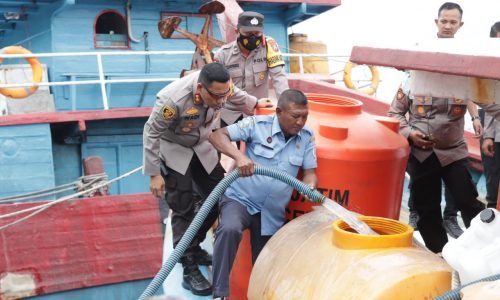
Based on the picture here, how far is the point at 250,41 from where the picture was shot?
504cm

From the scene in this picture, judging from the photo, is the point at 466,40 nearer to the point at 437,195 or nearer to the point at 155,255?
the point at 437,195

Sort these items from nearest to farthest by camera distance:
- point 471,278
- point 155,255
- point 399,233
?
1. point 471,278
2. point 399,233
3. point 155,255

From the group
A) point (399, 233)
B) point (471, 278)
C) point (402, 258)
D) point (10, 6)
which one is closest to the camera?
point (471, 278)

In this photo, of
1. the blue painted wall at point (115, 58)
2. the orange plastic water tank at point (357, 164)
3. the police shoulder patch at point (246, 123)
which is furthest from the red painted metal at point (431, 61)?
the blue painted wall at point (115, 58)

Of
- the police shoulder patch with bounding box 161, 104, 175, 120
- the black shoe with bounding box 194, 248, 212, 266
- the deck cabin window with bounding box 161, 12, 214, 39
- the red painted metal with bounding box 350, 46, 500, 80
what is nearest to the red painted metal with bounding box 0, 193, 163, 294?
the black shoe with bounding box 194, 248, 212, 266

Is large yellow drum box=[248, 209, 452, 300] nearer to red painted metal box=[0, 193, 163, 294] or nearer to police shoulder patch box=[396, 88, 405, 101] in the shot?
police shoulder patch box=[396, 88, 405, 101]

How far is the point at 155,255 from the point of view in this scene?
A: 819cm

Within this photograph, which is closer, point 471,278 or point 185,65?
point 471,278

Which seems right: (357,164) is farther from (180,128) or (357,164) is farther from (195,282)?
(195,282)

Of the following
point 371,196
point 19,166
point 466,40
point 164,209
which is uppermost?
Result: point 466,40

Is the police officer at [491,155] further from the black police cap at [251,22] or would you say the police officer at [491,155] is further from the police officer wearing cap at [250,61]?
the black police cap at [251,22]

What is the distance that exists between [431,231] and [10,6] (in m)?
8.62

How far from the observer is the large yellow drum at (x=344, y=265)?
8.46 ft

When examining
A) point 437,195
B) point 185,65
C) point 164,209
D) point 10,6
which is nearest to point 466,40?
point 437,195
